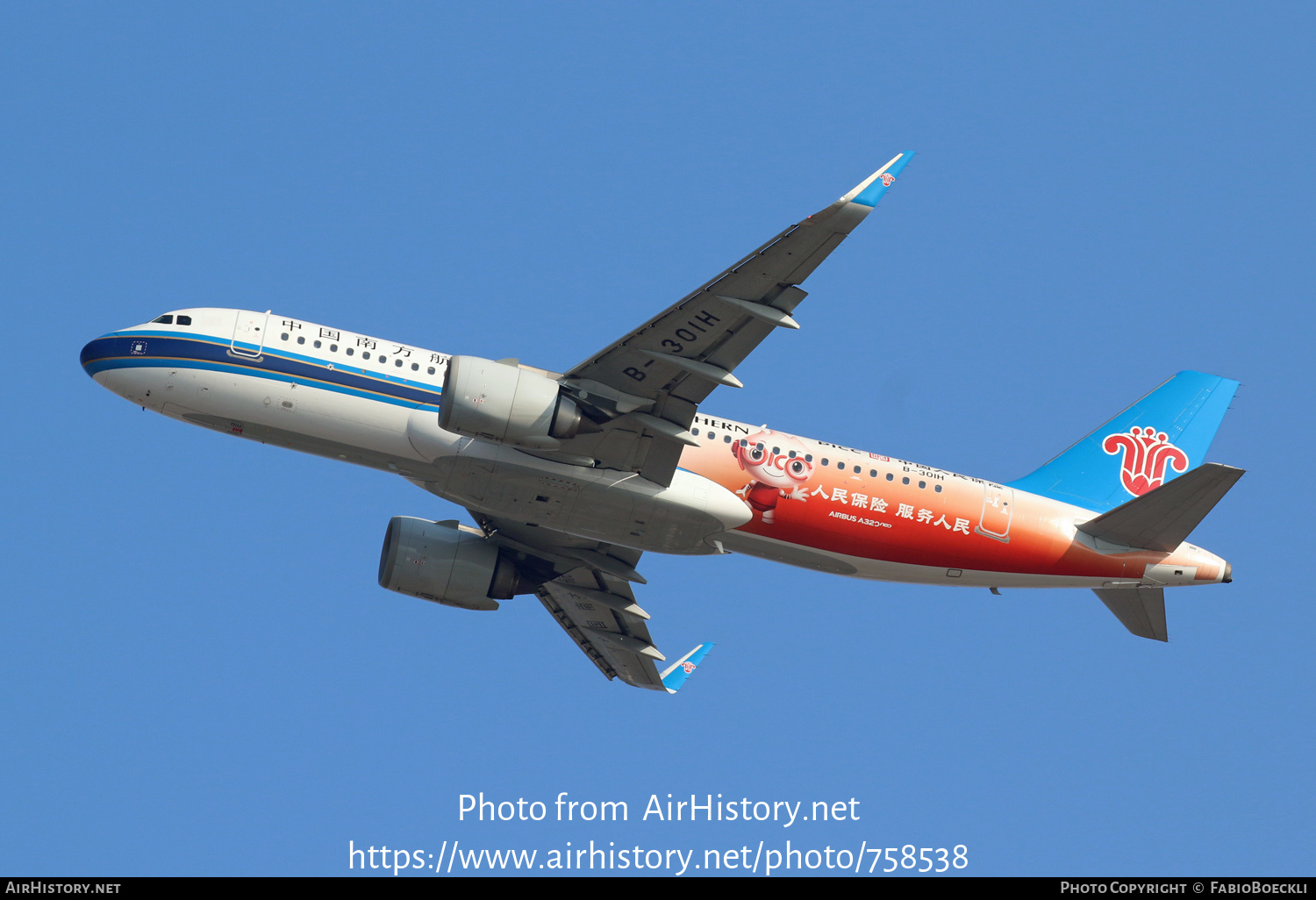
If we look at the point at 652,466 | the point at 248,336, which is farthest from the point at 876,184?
the point at 248,336

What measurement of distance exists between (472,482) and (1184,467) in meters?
23.3

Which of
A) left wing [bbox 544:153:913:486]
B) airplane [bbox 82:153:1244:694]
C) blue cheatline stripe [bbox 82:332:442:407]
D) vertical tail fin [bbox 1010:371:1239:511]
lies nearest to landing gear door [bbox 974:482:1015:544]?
airplane [bbox 82:153:1244:694]

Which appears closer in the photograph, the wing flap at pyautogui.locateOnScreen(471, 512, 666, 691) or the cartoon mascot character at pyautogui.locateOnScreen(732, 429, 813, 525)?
the cartoon mascot character at pyautogui.locateOnScreen(732, 429, 813, 525)

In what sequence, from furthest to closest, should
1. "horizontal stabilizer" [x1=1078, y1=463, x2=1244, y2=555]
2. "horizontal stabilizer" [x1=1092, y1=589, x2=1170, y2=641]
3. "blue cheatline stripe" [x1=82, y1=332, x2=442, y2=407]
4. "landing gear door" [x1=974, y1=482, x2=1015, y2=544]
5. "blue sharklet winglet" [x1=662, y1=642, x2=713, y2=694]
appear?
"blue sharklet winglet" [x1=662, y1=642, x2=713, y2=694] < "horizontal stabilizer" [x1=1092, y1=589, x2=1170, y2=641] < "landing gear door" [x1=974, y1=482, x2=1015, y2=544] < "horizontal stabilizer" [x1=1078, y1=463, x2=1244, y2=555] < "blue cheatline stripe" [x1=82, y1=332, x2=442, y2=407]

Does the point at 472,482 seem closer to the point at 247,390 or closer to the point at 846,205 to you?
the point at 247,390

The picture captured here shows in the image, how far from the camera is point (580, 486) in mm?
33906

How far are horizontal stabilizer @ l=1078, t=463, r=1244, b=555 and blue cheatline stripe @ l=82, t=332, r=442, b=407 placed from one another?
779 inches

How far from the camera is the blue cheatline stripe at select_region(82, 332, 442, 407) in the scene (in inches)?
1324

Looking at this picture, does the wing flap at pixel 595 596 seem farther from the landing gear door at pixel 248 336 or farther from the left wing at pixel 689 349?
the landing gear door at pixel 248 336

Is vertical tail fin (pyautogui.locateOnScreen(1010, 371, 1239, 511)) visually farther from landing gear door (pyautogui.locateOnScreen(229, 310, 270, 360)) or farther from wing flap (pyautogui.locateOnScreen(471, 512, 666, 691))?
landing gear door (pyautogui.locateOnScreen(229, 310, 270, 360))

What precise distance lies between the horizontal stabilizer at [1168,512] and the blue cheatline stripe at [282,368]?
64.9 ft

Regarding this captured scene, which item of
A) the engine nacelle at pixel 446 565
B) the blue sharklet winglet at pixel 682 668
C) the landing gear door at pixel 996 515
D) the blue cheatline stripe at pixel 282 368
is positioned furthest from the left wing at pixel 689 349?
the blue sharklet winglet at pixel 682 668

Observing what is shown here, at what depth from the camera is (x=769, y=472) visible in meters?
35.7

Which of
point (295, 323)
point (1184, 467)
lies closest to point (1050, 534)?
point (1184, 467)
